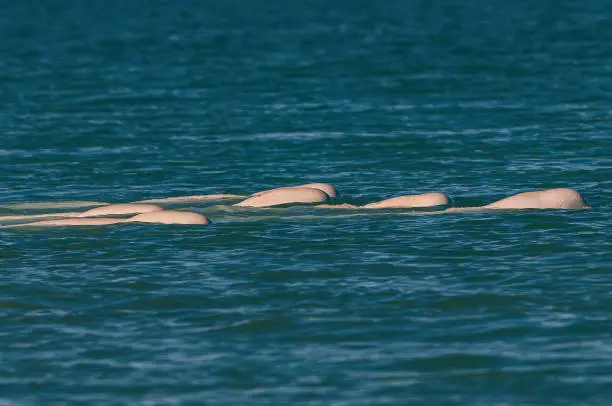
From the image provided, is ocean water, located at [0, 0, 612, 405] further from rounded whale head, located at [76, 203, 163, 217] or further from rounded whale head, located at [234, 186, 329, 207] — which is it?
rounded whale head, located at [76, 203, 163, 217]

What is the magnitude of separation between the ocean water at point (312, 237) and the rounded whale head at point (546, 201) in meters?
0.59

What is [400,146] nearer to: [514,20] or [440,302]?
[440,302]

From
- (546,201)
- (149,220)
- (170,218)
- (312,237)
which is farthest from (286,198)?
(546,201)

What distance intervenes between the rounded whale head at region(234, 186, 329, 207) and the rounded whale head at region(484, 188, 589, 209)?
340 cm

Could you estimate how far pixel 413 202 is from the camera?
30.3m

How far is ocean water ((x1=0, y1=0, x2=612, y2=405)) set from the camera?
19.5 m

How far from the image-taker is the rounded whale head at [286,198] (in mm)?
31094

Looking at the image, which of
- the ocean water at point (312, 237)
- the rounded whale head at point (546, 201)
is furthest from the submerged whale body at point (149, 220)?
the rounded whale head at point (546, 201)

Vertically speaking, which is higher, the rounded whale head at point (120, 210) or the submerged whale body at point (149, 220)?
the rounded whale head at point (120, 210)

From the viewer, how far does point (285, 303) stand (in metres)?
A: 22.7

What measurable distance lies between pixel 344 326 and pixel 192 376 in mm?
2783

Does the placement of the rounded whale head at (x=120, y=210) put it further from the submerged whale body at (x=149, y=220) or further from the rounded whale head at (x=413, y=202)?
the rounded whale head at (x=413, y=202)

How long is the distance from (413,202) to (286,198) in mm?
2552

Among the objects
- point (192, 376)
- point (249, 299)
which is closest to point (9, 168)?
point (249, 299)
